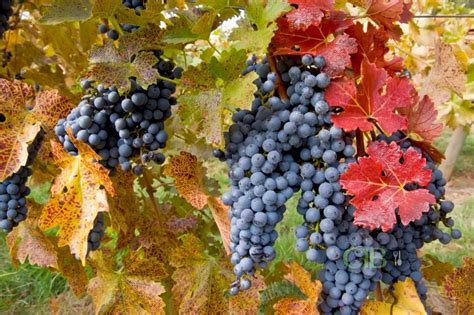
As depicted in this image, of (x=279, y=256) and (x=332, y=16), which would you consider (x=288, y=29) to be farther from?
(x=279, y=256)

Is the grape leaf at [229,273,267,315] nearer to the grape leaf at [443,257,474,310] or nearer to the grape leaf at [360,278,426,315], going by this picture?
the grape leaf at [360,278,426,315]

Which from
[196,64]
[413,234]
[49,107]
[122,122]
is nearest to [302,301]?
[413,234]

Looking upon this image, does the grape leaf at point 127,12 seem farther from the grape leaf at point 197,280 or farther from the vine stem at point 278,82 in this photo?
the grape leaf at point 197,280

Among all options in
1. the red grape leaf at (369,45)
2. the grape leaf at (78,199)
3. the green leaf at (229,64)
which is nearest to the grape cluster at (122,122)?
the grape leaf at (78,199)

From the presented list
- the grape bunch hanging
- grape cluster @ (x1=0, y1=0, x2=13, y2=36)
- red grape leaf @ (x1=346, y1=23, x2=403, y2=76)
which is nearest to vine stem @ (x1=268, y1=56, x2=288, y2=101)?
the grape bunch hanging

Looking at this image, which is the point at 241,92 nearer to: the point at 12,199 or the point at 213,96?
the point at 213,96

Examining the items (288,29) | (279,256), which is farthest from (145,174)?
(279,256)
